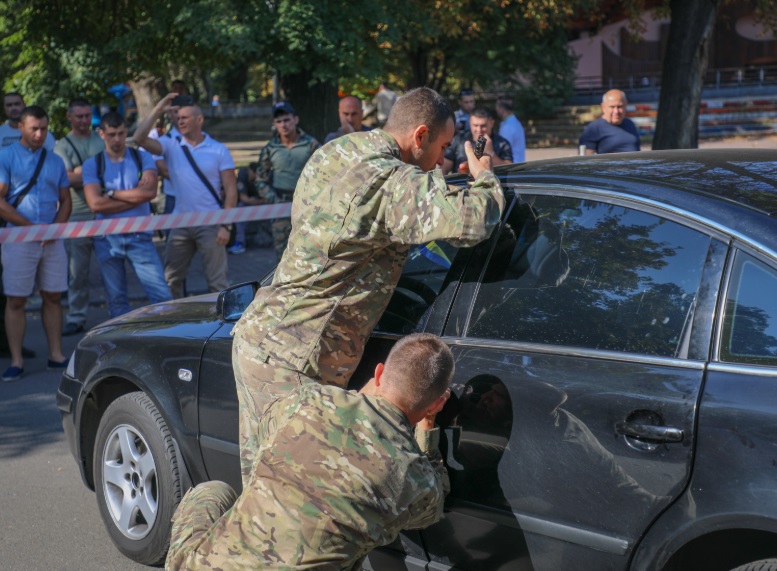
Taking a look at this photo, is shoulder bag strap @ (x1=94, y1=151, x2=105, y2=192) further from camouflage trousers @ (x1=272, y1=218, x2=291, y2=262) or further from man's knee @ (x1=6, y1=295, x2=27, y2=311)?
camouflage trousers @ (x1=272, y1=218, x2=291, y2=262)

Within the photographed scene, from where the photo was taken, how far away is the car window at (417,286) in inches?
131

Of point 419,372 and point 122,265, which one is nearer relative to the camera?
point 419,372

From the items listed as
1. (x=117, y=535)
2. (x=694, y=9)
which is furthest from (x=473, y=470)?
(x=694, y=9)

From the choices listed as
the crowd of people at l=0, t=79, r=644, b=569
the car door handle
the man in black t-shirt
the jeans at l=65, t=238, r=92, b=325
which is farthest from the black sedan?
the jeans at l=65, t=238, r=92, b=325

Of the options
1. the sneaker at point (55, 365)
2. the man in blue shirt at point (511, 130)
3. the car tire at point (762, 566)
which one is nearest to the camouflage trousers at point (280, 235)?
the sneaker at point (55, 365)

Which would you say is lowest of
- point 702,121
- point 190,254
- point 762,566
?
point 702,121

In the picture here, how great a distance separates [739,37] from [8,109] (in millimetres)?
37240

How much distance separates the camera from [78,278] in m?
8.85

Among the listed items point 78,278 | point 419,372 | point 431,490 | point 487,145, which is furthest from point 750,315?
point 78,278

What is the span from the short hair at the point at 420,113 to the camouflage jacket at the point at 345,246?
2.8 inches

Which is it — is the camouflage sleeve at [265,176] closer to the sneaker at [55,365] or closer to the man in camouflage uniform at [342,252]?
the sneaker at [55,365]

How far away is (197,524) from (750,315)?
1733 mm

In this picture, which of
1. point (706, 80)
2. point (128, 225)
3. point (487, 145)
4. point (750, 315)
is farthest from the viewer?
point (706, 80)

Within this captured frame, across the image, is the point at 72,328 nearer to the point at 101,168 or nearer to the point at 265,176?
the point at 101,168
